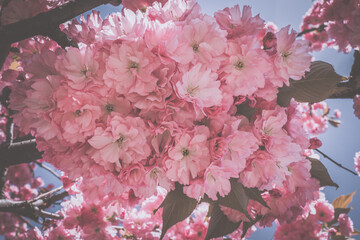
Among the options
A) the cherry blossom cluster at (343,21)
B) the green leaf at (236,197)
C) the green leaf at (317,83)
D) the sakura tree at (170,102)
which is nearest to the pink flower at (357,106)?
the cherry blossom cluster at (343,21)

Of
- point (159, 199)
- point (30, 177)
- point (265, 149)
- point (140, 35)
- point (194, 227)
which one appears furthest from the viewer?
point (30, 177)

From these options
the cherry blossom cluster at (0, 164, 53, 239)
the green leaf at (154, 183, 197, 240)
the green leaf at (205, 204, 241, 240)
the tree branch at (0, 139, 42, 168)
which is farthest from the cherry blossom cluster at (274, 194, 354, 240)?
the cherry blossom cluster at (0, 164, 53, 239)

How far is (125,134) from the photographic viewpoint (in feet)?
1.54

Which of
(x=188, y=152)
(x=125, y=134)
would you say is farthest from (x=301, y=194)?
(x=125, y=134)

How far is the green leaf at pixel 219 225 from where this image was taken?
0.84 m

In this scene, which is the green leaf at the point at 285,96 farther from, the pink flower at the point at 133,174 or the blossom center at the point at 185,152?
the pink flower at the point at 133,174

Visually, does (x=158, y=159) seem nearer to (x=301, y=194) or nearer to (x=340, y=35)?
(x=301, y=194)

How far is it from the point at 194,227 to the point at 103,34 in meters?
1.26

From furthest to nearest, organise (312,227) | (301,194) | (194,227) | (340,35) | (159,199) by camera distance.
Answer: (340,35)
(312,227)
(194,227)
(159,199)
(301,194)

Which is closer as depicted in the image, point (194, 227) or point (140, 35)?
point (140, 35)

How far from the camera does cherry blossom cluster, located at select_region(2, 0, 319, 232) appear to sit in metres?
0.47

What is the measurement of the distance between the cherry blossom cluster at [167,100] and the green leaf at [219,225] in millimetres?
329

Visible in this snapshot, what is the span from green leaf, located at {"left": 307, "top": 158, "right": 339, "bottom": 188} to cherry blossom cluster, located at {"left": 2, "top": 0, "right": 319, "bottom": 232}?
0.34 m

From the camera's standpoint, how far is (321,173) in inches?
33.3
